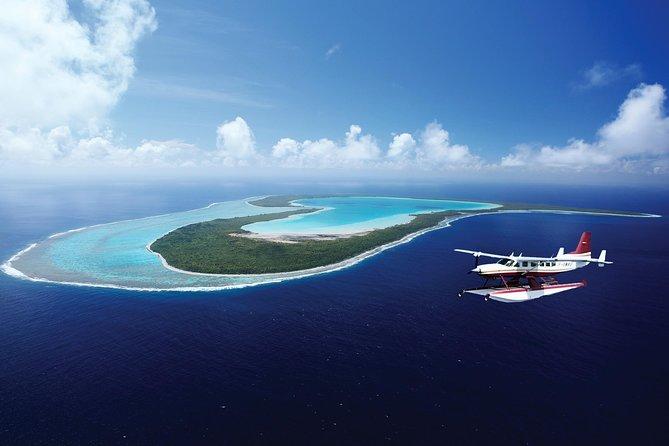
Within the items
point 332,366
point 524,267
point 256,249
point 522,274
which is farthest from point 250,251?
point 524,267

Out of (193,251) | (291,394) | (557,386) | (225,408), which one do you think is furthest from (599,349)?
(193,251)

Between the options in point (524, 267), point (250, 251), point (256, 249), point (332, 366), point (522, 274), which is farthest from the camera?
point (256, 249)

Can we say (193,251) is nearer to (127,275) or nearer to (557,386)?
(127,275)

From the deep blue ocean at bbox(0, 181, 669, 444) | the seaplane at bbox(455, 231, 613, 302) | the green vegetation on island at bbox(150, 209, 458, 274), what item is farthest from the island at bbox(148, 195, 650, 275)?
the seaplane at bbox(455, 231, 613, 302)

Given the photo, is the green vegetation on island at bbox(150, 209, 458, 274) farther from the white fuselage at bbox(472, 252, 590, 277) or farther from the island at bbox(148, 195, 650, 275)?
the white fuselage at bbox(472, 252, 590, 277)

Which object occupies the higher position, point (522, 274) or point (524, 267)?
point (524, 267)

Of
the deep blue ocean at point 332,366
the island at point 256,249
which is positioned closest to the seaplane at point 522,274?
the deep blue ocean at point 332,366

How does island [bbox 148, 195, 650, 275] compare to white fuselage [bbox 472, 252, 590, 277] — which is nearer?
white fuselage [bbox 472, 252, 590, 277]

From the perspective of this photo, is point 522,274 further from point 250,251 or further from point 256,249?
point 256,249

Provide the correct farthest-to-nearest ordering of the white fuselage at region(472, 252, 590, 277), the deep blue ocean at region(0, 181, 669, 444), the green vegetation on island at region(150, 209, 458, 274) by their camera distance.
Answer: the green vegetation on island at region(150, 209, 458, 274), the white fuselage at region(472, 252, 590, 277), the deep blue ocean at region(0, 181, 669, 444)
